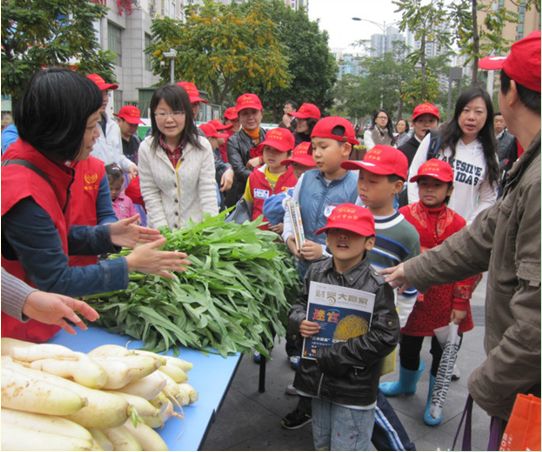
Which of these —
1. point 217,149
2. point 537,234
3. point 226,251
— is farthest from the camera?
point 217,149

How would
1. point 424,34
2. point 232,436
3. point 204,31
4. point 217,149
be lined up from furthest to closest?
point 204,31 < point 424,34 < point 217,149 < point 232,436

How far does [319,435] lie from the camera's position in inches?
104

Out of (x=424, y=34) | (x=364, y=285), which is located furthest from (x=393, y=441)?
(x=424, y=34)

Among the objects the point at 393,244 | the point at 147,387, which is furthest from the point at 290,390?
the point at 147,387

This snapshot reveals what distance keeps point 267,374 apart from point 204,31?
59.1 feet

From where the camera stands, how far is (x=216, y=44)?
20234 millimetres

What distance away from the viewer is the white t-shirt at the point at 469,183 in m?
4.03

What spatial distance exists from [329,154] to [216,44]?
1813cm

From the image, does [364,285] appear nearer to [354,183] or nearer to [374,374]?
[374,374]

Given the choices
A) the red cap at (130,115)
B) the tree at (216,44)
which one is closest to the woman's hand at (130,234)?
the red cap at (130,115)

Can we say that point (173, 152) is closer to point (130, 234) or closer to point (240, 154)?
point (130, 234)

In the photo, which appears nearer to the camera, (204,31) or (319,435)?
(319,435)

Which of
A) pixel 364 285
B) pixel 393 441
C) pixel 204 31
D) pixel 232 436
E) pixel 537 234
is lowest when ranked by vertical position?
pixel 232 436

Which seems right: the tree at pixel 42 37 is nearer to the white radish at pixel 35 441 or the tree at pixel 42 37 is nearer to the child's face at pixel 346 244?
the child's face at pixel 346 244
